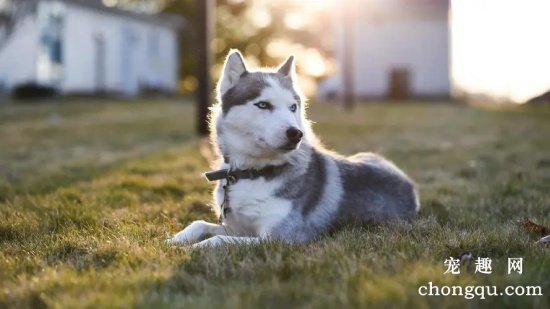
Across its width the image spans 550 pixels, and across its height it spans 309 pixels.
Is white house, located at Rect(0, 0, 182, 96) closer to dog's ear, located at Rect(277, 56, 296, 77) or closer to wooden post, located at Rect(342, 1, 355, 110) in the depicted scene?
wooden post, located at Rect(342, 1, 355, 110)

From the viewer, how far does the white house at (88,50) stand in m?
26.8

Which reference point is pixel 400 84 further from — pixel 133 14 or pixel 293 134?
pixel 293 134

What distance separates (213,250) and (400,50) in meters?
35.4

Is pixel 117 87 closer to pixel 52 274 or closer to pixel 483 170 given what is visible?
pixel 483 170

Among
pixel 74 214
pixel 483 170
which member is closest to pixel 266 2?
pixel 483 170

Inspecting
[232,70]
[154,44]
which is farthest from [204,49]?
[154,44]

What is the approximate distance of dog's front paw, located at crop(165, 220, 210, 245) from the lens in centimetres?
391

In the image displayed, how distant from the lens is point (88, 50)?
1207 inches

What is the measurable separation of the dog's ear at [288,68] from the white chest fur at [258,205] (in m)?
0.94

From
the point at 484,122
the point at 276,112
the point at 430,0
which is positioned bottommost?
the point at 484,122

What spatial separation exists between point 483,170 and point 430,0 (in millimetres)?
32203

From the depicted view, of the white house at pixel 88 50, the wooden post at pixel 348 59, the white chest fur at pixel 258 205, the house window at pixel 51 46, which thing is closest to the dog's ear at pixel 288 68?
the white chest fur at pixel 258 205

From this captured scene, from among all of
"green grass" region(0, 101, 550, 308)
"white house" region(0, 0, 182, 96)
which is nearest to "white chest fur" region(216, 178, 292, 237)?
"green grass" region(0, 101, 550, 308)

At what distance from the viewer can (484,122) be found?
17.1 metres
